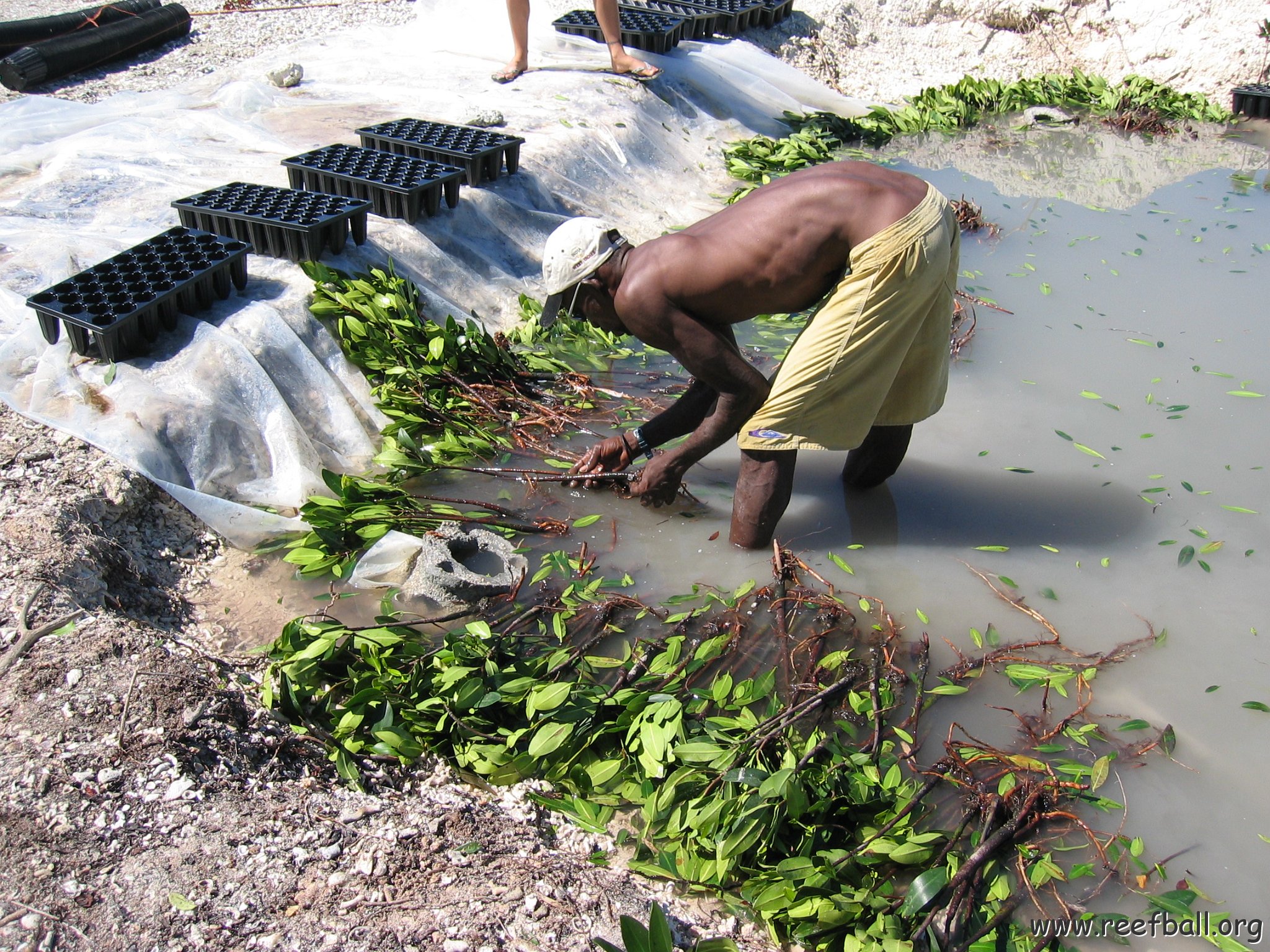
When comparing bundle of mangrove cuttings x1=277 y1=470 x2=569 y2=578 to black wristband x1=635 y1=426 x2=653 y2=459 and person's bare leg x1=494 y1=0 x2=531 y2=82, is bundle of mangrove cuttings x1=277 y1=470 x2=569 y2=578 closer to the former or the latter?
black wristband x1=635 y1=426 x2=653 y2=459

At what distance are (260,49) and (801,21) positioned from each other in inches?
238

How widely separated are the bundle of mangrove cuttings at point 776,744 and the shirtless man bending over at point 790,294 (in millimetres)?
690

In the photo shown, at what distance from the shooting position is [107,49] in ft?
25.7

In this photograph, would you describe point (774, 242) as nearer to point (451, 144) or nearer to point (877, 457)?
point (877, 457)

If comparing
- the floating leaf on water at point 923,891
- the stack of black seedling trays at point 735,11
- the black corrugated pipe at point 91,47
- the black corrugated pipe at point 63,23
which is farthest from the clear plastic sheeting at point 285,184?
the floating leaf on water at point 923,891

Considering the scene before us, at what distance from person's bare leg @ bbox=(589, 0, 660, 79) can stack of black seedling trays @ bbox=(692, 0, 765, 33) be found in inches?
83.5

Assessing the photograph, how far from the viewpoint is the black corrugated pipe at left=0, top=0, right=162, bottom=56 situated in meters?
7.69

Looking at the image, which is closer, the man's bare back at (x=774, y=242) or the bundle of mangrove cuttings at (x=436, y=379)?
the man's bare back at (x=774, y=242)

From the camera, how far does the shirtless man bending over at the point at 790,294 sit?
3.20 metres

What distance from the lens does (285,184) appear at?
18.3 feet

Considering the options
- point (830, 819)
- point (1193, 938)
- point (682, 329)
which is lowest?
point (1193, 938)

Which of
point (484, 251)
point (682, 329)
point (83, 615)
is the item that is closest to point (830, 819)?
point (682, 329)

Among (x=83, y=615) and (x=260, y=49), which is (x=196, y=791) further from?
(x=260, y=49)

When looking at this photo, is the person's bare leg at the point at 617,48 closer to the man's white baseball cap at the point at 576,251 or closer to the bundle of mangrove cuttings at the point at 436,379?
the bundle of mangrove cuttings at the point at 436,379
